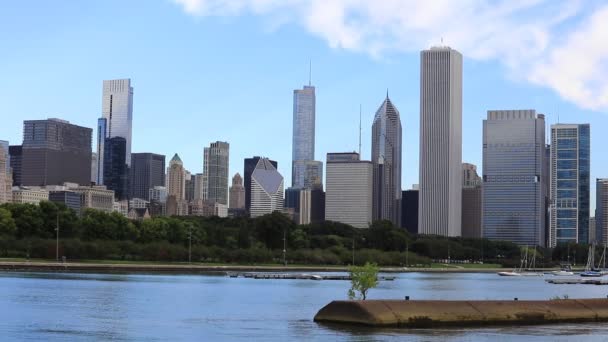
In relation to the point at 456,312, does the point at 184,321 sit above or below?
below

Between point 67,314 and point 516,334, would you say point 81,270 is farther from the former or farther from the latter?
point 516,334

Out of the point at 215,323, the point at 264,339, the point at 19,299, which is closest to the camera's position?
the point at 264,339

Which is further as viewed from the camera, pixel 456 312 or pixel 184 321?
pixel 184 321

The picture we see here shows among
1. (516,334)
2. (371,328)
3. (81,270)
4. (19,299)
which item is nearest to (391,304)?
(371,328)

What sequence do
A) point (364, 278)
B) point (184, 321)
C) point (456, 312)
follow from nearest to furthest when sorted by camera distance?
point (456, 312)
point (364, 278)
point (184, 321)

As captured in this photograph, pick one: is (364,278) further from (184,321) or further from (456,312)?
(184,321)

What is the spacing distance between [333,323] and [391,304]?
4570 mm

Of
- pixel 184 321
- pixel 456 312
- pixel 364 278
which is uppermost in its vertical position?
pixel 364 278

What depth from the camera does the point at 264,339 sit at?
62781mm

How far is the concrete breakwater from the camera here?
219ft

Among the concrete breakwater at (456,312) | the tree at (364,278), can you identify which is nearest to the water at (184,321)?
the concrete breakwater at (456,312)

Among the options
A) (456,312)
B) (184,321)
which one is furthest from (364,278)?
(184,321)

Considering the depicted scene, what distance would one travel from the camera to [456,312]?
71000mm

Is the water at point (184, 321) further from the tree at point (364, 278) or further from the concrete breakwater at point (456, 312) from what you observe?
the tree at point (364, 278)
